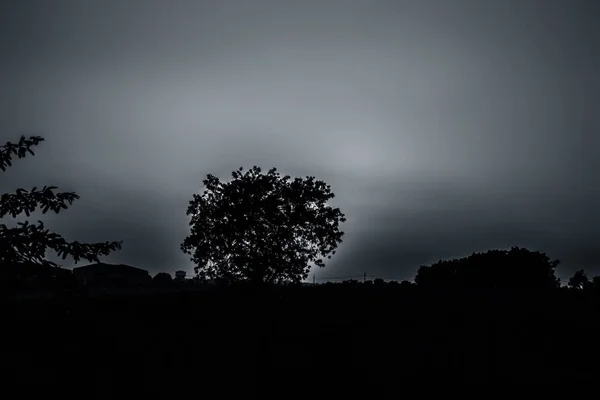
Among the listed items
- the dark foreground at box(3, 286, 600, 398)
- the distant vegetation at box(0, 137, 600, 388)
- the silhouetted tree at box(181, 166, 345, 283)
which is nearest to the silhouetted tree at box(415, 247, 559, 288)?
the silhouetted tree at box(181, 166, 345, 283)

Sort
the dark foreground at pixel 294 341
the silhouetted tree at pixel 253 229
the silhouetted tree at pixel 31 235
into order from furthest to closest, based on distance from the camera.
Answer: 1. the silhouetted tree at pixel 253 229
2. the dark foreground at pixel 294 341
3. the silhouetted tree at pixel 31 235

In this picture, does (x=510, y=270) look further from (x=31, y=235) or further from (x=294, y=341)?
(x=31, y=235)

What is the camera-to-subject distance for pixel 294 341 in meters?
18.3

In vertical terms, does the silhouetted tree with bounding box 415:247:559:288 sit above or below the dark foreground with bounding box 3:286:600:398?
above

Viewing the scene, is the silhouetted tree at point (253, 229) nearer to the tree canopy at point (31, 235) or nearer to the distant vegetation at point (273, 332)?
the distant vegetation at point (273, 332)

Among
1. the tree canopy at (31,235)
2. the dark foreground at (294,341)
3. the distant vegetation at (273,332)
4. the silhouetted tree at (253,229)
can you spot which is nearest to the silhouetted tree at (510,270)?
the silhouetted tree at (253,229)

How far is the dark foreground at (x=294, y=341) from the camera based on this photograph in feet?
50.8

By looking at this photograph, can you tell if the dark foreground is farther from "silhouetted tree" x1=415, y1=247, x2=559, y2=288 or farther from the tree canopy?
"silhouetted tree" x1=415, y1=247, x2=559, y2=288

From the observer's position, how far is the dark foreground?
610 inches

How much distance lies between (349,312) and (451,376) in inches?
253

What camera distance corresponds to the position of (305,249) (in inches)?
2060

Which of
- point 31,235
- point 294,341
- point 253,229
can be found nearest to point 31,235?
point 31,235

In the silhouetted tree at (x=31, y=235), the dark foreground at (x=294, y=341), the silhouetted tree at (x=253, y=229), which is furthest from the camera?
the silhouetted tree at (x=253, y=229)

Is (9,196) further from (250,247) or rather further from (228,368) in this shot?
(250,247)
